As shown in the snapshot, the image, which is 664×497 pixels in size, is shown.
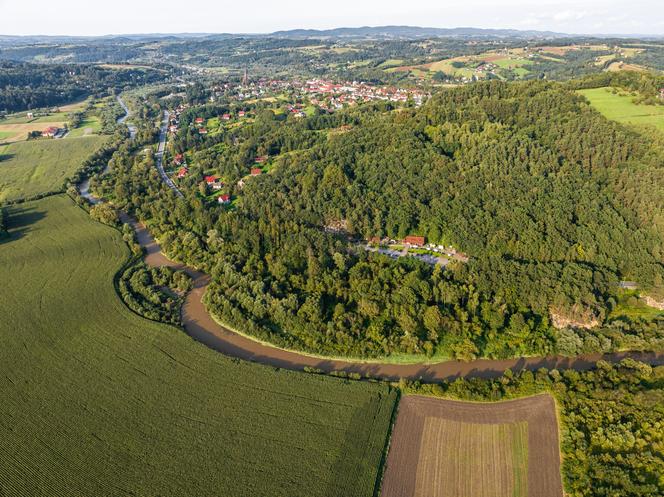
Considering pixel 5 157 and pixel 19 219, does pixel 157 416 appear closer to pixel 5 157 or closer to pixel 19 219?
pixel 19 219

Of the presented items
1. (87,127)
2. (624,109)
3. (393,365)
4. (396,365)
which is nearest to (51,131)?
(87,127)

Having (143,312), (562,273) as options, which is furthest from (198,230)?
(562,273)

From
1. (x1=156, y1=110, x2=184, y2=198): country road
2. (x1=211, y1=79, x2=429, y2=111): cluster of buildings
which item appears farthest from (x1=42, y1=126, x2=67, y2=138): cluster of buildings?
(x1=211, y1=79, x2=429, y2=111): cluster of buildings

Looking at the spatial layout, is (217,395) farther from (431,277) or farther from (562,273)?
(562,273)

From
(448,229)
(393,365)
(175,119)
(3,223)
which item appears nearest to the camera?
(393,365)

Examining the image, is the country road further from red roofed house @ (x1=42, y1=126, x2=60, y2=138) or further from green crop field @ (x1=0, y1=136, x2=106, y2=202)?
red roofed house @ (x1=42, y1=126, x2=60, y2=138)

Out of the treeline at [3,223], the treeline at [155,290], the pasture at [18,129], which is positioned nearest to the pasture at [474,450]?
the treeline at [155,290]
